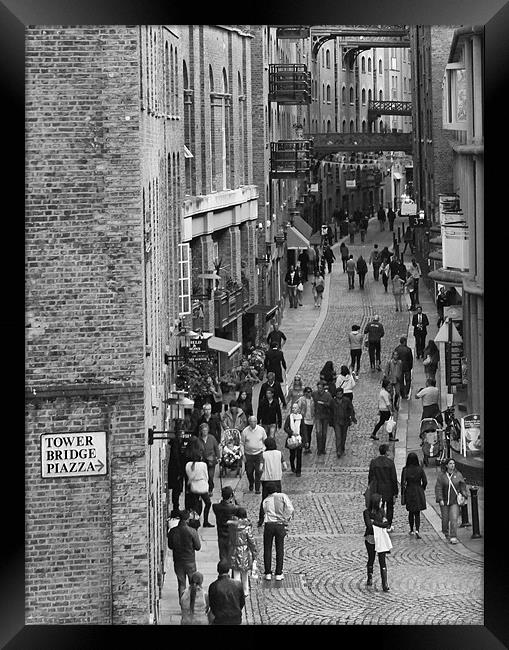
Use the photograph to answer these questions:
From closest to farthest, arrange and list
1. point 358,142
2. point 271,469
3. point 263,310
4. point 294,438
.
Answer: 1. point 271,469
2. point 294,438
3. point 263,310
4. point 358,142

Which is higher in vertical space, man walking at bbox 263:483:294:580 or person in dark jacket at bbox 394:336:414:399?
person in dark jacket at bbox 394:336:414:399

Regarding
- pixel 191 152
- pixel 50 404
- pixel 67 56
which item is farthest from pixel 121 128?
pixel 191 152

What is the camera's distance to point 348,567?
19.8m

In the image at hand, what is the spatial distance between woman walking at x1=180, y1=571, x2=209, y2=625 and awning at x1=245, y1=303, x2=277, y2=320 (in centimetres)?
1940

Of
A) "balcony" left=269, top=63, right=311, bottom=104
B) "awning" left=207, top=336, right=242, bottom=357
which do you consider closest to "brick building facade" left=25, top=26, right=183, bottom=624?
"awning" left=207, top=336, right=242, bottom=357

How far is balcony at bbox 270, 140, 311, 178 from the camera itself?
4488cm

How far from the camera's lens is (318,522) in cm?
2208

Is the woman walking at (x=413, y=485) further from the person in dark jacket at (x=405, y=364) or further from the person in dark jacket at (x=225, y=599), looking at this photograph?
the person in dark jacket at (x=405, y=364)

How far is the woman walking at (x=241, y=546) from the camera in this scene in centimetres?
1748

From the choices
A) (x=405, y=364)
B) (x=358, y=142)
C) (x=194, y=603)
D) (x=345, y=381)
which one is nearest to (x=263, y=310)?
(x=405, y=364)

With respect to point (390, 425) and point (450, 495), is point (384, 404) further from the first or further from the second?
point (450, 495)

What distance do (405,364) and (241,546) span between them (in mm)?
12044

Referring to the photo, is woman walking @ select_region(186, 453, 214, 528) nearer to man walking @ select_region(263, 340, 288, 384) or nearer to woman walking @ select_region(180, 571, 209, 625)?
woman walking @ select_region(180, 571, 209, 625)
